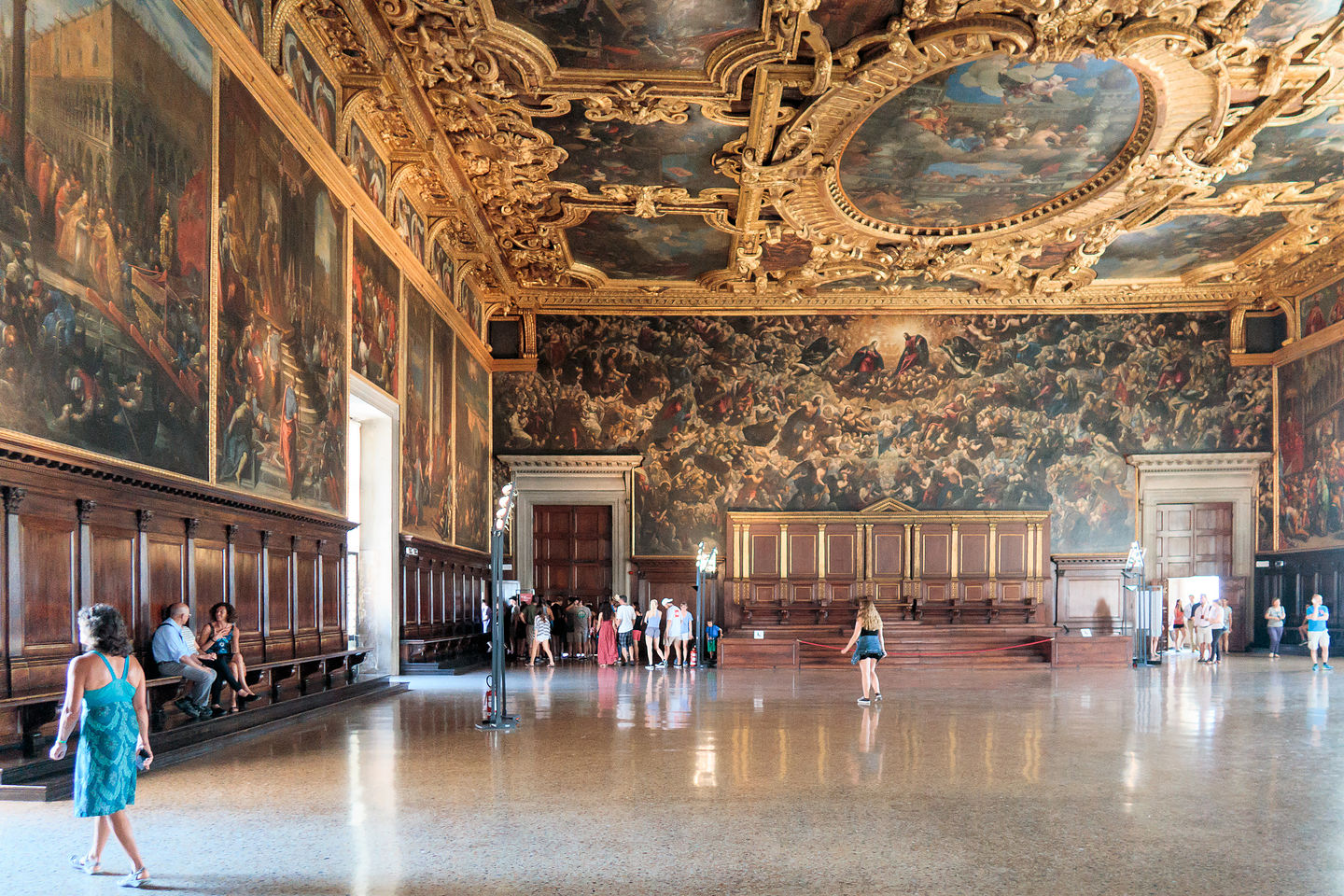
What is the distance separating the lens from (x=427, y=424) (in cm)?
2042

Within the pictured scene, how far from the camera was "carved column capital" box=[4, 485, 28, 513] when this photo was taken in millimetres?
7352

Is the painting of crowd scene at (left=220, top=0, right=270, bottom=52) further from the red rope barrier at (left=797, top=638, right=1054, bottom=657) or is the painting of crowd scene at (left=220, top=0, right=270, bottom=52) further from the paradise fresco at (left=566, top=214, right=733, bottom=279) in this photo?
the red rope barrier at (left=797, top=638, right=1054, bottom=657)

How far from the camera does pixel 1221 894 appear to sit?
16.6ft

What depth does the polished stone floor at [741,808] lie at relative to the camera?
17.6 ft

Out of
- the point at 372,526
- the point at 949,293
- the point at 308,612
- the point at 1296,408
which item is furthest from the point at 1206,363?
the point at 308,612

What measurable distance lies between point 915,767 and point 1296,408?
74.4 feet

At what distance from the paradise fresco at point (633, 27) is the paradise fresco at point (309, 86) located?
250 centimetres

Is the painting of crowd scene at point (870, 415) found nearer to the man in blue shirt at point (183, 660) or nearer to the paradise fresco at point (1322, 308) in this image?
the paradise fresco at point (1322, 308)

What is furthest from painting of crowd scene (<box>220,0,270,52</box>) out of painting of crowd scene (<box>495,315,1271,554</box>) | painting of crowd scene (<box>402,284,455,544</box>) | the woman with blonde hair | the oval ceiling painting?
painting of crowd scene (<box>495,315,1271,554</box>)

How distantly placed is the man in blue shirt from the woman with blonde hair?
799 cm

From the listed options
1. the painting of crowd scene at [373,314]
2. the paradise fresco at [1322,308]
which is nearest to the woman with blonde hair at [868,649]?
the painting of crowd scene at [373,314]

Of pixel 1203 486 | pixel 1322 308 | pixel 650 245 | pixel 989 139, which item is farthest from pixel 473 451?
pixel 1322 308

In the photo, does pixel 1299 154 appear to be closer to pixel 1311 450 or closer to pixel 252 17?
pixel 1311 450

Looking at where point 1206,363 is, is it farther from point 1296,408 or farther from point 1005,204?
point 1005,204
